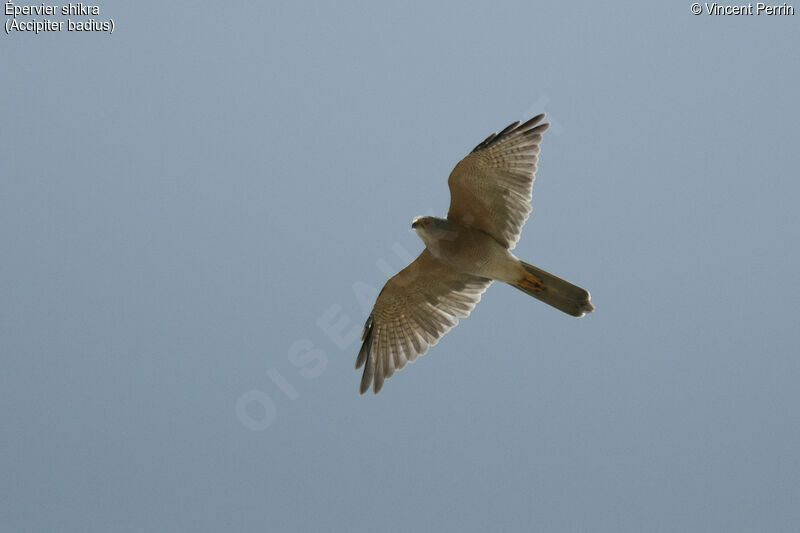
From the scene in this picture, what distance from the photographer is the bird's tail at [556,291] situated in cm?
1149

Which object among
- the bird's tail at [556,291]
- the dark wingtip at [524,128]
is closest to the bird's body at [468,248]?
the bird's tail at [556,291]

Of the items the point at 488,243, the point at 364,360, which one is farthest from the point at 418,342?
the point at 488,243

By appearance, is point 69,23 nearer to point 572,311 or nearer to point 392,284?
point 392,284

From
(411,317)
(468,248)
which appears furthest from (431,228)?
(411,317)

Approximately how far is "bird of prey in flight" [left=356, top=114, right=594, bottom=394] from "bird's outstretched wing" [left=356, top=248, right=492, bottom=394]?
0.05 feet

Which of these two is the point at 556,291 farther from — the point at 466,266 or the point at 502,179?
the point at 502,179

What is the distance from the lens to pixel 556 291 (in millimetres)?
11633

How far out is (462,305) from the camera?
12820 millimetres

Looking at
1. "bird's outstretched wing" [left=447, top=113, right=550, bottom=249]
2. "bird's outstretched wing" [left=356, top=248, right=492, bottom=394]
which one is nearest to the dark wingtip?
"bird's outstretched wing" [left=447, top=113, right=550, bottom=249]

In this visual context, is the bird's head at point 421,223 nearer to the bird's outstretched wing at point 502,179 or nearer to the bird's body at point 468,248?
the bird's body at point 468,248

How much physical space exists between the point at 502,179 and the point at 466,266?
1318 mm

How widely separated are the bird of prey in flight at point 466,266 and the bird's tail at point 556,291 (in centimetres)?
1

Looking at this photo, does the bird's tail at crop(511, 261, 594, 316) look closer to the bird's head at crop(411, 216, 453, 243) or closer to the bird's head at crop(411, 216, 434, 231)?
the bird's head at crop(411, 216, 453, 243)

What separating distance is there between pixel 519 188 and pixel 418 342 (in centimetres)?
273
